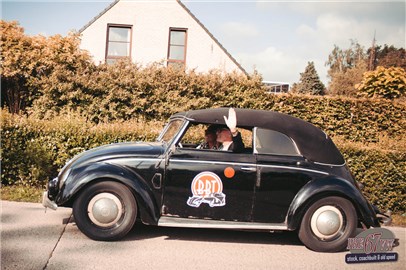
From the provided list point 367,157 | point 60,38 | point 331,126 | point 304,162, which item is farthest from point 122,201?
point 331,126

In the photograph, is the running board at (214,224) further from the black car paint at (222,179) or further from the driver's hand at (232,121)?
the driver's hand at (232,121)

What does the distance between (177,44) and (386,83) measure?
33.3ft

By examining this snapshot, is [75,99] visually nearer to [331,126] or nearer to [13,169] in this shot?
[13,169]

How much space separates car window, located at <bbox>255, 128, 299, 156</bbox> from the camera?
15.3 ft

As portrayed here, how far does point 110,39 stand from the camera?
1805 centimetres

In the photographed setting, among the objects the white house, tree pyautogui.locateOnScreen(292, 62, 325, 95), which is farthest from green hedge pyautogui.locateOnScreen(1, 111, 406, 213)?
tree pyautogui.locateOnScreen(292, 62, 325, 95)

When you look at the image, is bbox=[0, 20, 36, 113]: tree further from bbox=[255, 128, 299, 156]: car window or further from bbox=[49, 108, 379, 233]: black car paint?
bbox=[255, 128, 299, 156]: car window

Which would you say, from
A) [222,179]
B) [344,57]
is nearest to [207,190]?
[222,179]

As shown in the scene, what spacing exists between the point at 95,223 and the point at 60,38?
796cm

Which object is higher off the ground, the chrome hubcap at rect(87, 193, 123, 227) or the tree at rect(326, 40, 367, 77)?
the tree at rect(326, 40, 367, 77)

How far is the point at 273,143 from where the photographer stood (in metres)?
4.70

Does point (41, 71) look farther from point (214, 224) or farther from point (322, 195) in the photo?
point (322, 195)

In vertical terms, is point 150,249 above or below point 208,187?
below

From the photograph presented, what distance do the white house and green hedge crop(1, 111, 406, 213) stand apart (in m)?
11.8
